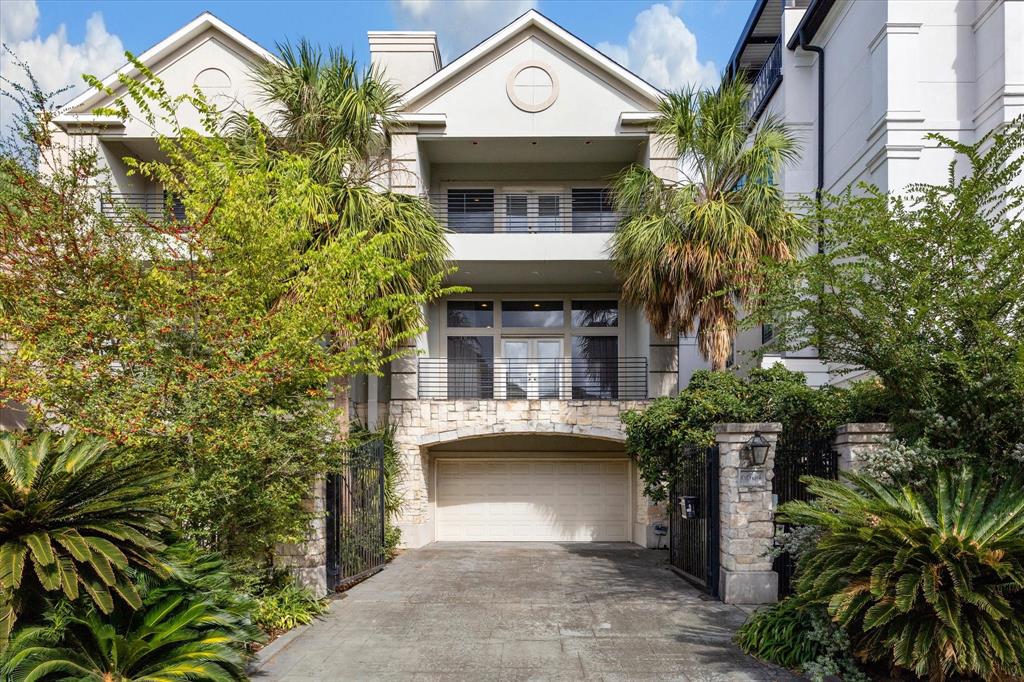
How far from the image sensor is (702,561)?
440 inches

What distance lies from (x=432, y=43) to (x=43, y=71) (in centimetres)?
1222

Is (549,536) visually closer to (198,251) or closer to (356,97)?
(356,97)

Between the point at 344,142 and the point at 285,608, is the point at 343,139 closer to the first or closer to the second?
the point at 344,142

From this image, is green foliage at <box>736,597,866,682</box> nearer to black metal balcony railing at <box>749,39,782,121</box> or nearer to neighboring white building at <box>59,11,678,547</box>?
neighboring white building at <box>59,11,678,547</box>

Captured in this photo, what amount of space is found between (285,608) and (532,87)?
12.5m

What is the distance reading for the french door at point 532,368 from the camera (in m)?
18.3

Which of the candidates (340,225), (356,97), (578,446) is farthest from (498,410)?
(356,97)

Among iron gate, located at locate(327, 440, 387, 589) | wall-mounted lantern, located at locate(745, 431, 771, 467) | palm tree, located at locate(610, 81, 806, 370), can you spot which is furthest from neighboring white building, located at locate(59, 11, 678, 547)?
wall-mounted lantern, located at locate(745, 431, 771, 467)

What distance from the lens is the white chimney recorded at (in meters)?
18.8

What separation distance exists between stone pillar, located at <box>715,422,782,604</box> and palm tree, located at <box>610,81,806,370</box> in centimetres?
408

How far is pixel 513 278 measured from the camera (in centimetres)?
1822

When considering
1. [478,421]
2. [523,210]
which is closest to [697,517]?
[478,421]

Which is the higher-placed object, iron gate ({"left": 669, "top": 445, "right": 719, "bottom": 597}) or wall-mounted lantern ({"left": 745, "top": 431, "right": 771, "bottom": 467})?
wall-mounted lantern ({"left": 745, "top": 431, "right": 771, "bottom": 467})

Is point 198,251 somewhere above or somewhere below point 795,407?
above
